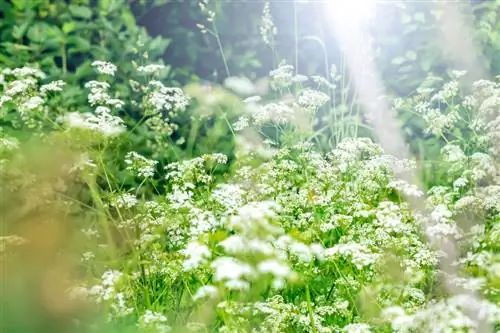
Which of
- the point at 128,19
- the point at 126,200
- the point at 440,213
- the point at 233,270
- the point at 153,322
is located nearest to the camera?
the point at 233,270

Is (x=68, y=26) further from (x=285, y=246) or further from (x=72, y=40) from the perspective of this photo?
(x=285, y=246)

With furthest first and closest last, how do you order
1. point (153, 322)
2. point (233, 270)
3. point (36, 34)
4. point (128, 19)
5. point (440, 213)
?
1. point (128, 19)
2. point (36, 34)
3. point (440, 213)
4. point (153, 322)
5. point (233, 270)

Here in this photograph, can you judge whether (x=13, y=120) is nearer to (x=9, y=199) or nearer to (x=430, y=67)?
(x=9, y=199)

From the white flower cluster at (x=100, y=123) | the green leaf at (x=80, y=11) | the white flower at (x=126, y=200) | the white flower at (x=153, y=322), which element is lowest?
the white flower at (x=153, y=322)

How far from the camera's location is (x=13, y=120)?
104 inches

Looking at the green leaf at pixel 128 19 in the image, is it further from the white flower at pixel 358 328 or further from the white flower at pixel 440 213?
the white flower at pixel 358 328

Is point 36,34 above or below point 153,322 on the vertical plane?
above

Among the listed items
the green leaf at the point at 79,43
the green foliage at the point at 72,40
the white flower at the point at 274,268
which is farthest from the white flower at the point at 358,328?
the green leaf at the point at 79,43

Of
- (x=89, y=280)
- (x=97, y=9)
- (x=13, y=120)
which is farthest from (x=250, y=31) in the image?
(x=89, y=280)

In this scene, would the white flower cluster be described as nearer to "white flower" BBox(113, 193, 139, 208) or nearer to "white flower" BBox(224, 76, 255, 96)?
"white flower" BBox(113, 193, 139, 208)

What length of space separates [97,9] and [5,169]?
971 mm

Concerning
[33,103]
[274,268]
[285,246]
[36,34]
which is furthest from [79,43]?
[274,268]

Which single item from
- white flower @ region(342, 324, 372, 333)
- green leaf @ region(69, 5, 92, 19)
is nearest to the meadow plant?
white flower @ region(342, 324, 372, 333)

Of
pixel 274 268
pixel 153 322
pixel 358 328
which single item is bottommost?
pixel 153 322
